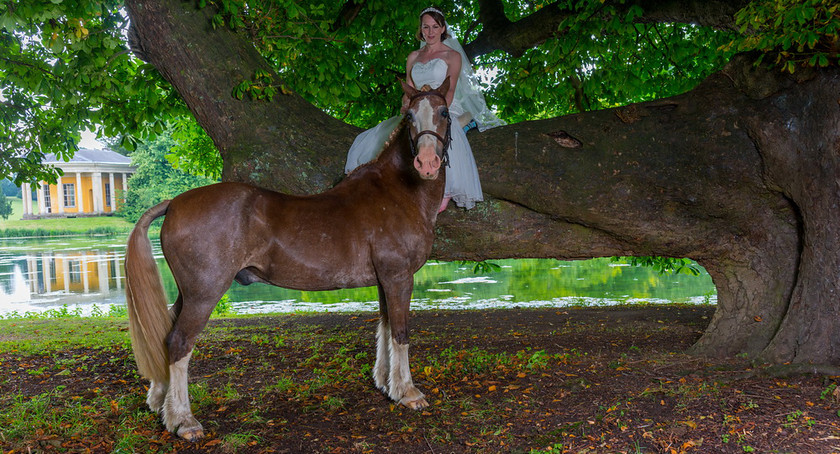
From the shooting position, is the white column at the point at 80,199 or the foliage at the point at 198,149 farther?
the white column at the point at 80,199

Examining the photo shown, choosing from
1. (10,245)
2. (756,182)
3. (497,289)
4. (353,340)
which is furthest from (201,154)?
(10,245)

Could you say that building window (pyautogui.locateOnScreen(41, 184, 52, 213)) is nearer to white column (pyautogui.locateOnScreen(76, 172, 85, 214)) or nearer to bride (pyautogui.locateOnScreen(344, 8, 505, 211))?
white column (pyautogui.locateOnScreen(76, 172, 85, 214))

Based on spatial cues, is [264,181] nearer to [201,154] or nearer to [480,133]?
[480,133]

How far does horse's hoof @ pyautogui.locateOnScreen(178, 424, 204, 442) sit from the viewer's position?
4.03 meters

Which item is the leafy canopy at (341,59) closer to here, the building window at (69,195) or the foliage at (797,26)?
the foliage at (797,26)

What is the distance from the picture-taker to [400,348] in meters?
4.72

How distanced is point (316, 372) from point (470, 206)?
2.28m

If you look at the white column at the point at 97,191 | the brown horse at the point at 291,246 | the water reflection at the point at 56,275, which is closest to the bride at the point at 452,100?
the brown horse at the point at 291,246

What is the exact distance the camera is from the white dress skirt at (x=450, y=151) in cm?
519

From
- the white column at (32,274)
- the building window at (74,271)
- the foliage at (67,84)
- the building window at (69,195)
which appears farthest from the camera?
the building window at (69,195)

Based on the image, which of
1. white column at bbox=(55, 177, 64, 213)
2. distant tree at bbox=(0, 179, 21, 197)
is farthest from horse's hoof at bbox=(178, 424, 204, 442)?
distant tree at bbox=(0, 179, 21, 197)

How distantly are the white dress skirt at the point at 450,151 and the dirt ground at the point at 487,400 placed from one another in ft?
5.67

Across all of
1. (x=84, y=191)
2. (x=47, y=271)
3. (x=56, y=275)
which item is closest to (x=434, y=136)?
(x=56, y=275)

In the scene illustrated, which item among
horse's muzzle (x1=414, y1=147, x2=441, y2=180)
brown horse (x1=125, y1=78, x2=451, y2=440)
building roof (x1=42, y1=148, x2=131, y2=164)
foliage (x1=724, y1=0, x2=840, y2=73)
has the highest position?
building roof (x1=42, y1=148, x2=131, y2=164)
